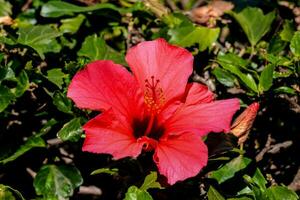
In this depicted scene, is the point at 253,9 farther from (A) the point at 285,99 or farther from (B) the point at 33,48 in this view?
(B) the point at 33,48

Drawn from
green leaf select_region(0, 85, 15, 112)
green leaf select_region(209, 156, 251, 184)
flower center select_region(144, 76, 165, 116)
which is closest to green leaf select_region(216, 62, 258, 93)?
green leaf select_region(209, 156, 251, 184)

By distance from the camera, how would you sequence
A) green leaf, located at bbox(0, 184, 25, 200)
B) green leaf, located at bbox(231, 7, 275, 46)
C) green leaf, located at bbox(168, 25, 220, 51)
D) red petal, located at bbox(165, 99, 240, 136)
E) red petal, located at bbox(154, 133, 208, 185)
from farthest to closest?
1. green leaf, located at bbox(231, 7, 275, 46)
2. green leaf, located at bbox(168, 25, 220, 51)
3. green leaf, located at bbox(0, 184, 25, 200)
4. red petal, located at bbox(165, 99, 240, 136)
5. red petal, located at bbox(154, 133, 208, 185)

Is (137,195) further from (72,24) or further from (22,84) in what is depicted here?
(72,24)

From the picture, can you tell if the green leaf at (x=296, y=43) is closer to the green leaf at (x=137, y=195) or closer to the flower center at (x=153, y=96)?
the flower center at (x=153, y=96)

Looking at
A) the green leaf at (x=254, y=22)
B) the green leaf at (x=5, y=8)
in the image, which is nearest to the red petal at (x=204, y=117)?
the green leaf at (x=254, y=22)

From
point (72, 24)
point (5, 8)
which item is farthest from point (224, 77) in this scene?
point (5, 8)

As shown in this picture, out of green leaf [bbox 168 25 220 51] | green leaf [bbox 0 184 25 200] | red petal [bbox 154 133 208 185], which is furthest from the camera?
green leaf [bbox 168 25 220 51]

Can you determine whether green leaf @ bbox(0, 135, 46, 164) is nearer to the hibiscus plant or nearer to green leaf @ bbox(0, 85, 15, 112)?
the hibiscus plant

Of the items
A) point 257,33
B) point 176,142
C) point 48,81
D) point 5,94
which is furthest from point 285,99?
point 5,94
